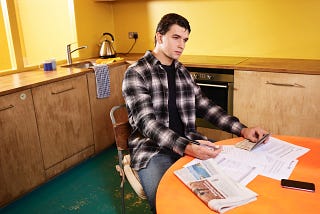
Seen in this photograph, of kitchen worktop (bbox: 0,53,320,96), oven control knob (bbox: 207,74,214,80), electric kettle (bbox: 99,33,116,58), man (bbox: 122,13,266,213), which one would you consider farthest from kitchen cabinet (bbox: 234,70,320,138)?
electric kettle (bbox: 99,33,116,58)

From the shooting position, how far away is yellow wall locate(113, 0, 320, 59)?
282 cm

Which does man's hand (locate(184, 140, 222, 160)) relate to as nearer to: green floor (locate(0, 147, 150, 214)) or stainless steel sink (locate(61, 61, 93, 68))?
green floor (locate(0, 147, 150, 214))

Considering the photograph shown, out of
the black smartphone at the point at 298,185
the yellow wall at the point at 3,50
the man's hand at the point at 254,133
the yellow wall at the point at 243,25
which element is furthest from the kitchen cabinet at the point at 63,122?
the black smartphone at the point at 298,185

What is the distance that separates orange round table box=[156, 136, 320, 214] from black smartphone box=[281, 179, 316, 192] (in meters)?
0.01

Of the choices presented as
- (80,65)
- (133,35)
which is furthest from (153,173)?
(133,35)

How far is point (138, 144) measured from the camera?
5.51 ft

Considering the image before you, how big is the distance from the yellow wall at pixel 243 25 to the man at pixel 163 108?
4.90 ft

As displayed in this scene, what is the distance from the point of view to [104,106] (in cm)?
306

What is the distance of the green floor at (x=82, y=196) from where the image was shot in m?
2.21

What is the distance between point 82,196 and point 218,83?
145 cm

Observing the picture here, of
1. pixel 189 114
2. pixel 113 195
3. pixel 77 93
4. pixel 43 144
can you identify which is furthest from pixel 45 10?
pixel 189 114

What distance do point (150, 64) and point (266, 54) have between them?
171 centimetres

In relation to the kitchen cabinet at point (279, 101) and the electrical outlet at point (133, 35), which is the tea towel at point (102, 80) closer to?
the electrical outlet at point (133, 35)

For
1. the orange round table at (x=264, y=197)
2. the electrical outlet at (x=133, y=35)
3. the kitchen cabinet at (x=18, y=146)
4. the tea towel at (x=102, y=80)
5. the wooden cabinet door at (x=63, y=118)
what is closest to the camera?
the orange round table at (x=264, y=197)
